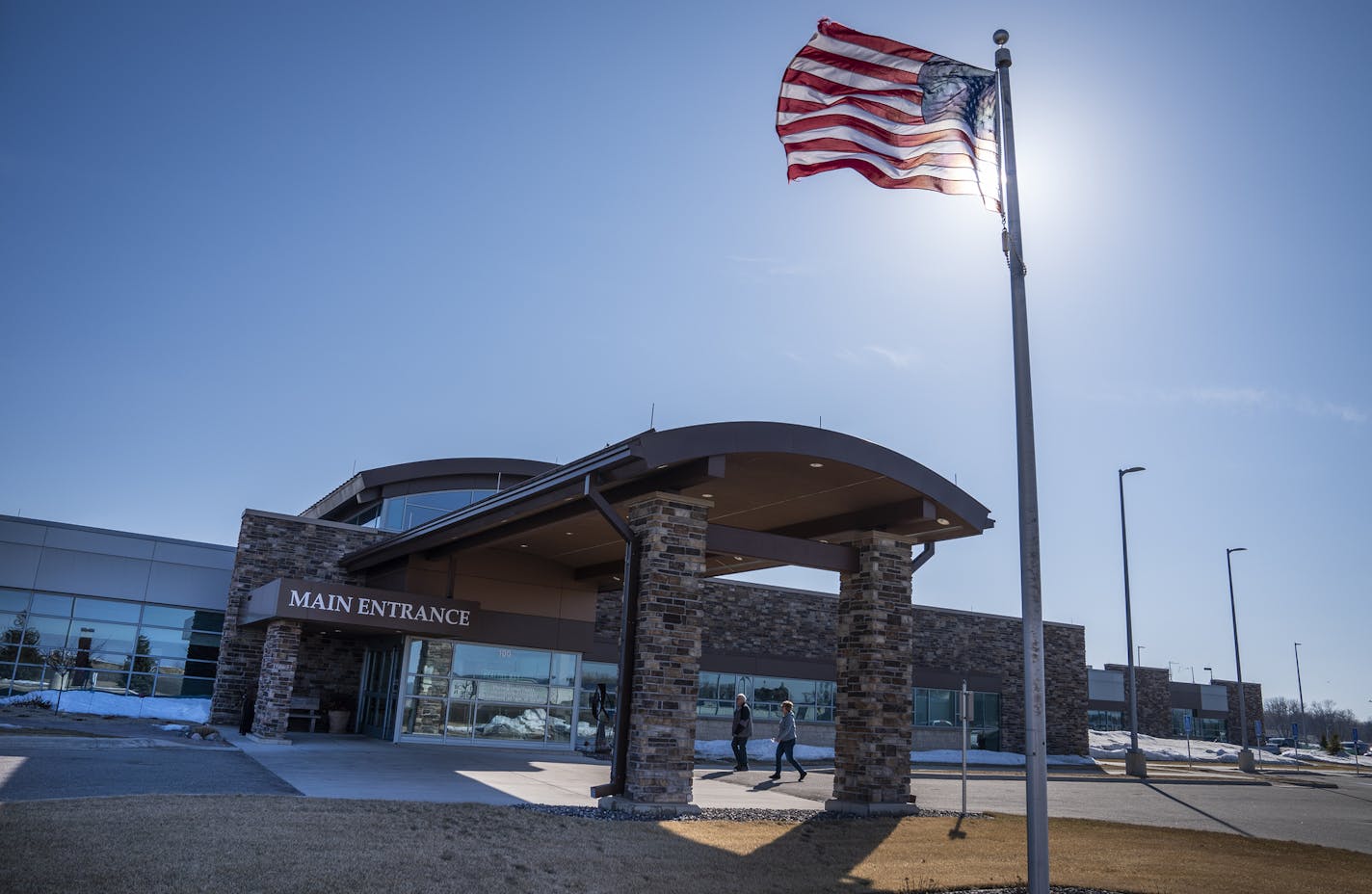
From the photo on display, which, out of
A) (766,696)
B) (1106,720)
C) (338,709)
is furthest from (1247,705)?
(338,709)

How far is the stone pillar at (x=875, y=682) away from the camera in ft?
48.4

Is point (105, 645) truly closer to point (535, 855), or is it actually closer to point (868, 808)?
point (868, 808)

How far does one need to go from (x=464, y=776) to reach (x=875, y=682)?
6918mm

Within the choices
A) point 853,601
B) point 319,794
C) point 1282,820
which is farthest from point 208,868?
point 1282,820

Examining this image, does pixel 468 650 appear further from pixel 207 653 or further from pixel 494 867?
pixel 494 867

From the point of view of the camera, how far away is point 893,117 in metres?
9.90

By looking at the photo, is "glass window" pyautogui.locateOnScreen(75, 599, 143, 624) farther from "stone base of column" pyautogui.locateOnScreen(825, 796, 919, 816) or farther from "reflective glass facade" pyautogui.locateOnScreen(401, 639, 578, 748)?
"stone base of column" pyautogui.locateOnScreen(825, 796, 919, 816)

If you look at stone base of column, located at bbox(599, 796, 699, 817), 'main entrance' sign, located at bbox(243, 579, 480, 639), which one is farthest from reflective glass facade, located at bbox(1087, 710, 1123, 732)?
stone base of column, located at bbox(599, 796, 699, 817)

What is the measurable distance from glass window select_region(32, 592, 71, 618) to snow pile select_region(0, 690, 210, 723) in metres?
2.08

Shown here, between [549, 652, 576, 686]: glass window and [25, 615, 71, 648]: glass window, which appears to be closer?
[549, 652, 576, 686]: glass window

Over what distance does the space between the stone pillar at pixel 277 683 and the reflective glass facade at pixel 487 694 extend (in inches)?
110

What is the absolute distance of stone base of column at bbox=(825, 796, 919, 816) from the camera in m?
14.3

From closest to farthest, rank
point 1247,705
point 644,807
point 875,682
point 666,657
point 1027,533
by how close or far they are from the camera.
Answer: point 1027,533 → point 644,807 → point 666,657 → point 875,682 → point 1247,705

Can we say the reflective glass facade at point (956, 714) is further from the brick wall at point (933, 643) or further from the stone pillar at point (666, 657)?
the stone pillar at point (666, 657)
